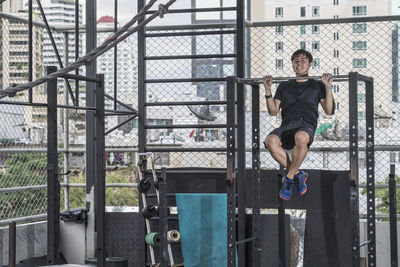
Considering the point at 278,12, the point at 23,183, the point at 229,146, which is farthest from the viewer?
the point at 278,12

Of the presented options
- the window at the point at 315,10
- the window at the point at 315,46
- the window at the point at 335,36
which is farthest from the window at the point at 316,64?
the window at the point at 315,10

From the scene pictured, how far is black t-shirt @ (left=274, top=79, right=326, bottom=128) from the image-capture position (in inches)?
216

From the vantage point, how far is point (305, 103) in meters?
5.51

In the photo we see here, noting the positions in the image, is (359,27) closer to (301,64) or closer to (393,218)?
(301,64)

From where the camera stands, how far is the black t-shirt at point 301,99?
5.48 meters

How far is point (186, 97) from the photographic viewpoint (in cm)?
662

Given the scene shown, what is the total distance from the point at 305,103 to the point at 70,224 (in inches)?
110

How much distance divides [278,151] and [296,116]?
35cm

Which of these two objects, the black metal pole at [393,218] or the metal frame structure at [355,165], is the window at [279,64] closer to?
the metal frame structure at [355,165]

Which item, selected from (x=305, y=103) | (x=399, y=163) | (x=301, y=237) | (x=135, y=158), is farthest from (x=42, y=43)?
(x=399, y=163)

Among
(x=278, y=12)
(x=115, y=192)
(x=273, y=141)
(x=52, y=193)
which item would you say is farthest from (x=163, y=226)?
(x=278, y=12)

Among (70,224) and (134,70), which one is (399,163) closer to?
(134,70)

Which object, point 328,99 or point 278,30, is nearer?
point 328,99

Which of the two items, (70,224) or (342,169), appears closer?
(342,169)
